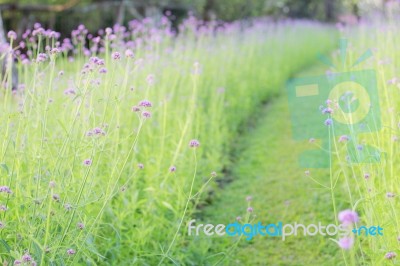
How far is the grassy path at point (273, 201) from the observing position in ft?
11.2

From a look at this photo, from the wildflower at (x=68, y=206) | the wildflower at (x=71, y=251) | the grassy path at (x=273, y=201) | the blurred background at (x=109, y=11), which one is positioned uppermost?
the blurred background at (x=109, y=11)

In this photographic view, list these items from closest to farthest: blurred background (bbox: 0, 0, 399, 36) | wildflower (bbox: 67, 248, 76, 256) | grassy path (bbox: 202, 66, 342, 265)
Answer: wildflower (bbox: 67, 248, 76, 256) < grassy path (bbox: 202, 66, 342, 265) < blurred background (bbox: 0, 0, 399, 36)

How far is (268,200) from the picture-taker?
172 inches

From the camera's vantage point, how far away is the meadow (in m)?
2.36

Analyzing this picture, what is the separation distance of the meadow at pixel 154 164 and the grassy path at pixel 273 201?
1cm

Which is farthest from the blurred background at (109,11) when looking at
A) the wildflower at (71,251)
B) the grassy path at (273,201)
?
the wildflower at (71,251)

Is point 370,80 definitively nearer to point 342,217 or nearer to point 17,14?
point 342,217

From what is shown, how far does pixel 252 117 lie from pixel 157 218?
4.11 meters

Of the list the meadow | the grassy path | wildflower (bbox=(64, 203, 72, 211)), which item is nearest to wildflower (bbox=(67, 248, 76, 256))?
the meadow

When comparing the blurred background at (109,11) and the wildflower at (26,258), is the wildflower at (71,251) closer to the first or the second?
the wildflower at (26,258)

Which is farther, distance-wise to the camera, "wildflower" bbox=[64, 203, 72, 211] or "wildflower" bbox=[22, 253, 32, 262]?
"wildflower" bbox=[64, 203, 72, 211]

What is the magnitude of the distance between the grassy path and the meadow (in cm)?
1

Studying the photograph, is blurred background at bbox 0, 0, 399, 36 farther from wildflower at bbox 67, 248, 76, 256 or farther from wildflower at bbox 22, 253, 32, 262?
wildflower at bbox 22, 253, 32, 262

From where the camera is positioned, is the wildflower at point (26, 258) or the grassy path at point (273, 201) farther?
the grassy path at point (273, 201)
